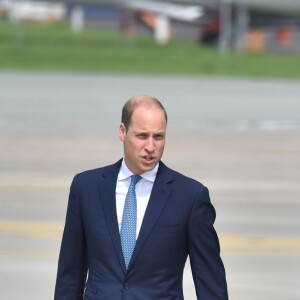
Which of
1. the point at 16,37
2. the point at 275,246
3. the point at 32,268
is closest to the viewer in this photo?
the point at 32,268

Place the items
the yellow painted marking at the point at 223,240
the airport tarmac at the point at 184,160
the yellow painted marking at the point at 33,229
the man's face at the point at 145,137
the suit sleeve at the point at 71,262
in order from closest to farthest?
the man's face at the point at 145,137 → the suit sleeve at the point at 71,262 → the airport tarmac at the point at 184,160 → the yellow painted marking at the point at 223,240 → the yellow painted marking at the point at 33,229

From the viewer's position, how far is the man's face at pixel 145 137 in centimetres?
481

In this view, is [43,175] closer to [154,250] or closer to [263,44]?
[154,250]

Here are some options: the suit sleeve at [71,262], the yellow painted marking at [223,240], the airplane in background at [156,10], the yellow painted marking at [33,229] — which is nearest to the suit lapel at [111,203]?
the suit sleeve at [71,262]

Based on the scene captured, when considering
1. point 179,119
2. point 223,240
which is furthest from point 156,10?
point 223,240

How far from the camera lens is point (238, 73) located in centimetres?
4466

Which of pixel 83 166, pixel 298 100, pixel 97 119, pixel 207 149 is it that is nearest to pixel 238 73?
pixel 298 100

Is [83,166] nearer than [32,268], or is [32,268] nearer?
[32,268]

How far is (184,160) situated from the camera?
19359 mm

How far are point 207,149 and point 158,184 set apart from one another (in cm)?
1616

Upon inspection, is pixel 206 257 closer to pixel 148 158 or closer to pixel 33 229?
pixel 148 158

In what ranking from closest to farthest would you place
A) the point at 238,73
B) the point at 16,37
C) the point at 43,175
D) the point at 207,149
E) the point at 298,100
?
the point at 43,175 < the point at 207,149 < the point at 298,100 < the point at 238,73 < the point at 16,37

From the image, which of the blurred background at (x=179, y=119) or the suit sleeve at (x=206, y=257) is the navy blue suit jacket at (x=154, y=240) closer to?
the suit sleeve at (x=206, y=257)

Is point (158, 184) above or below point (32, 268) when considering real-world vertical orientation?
above
